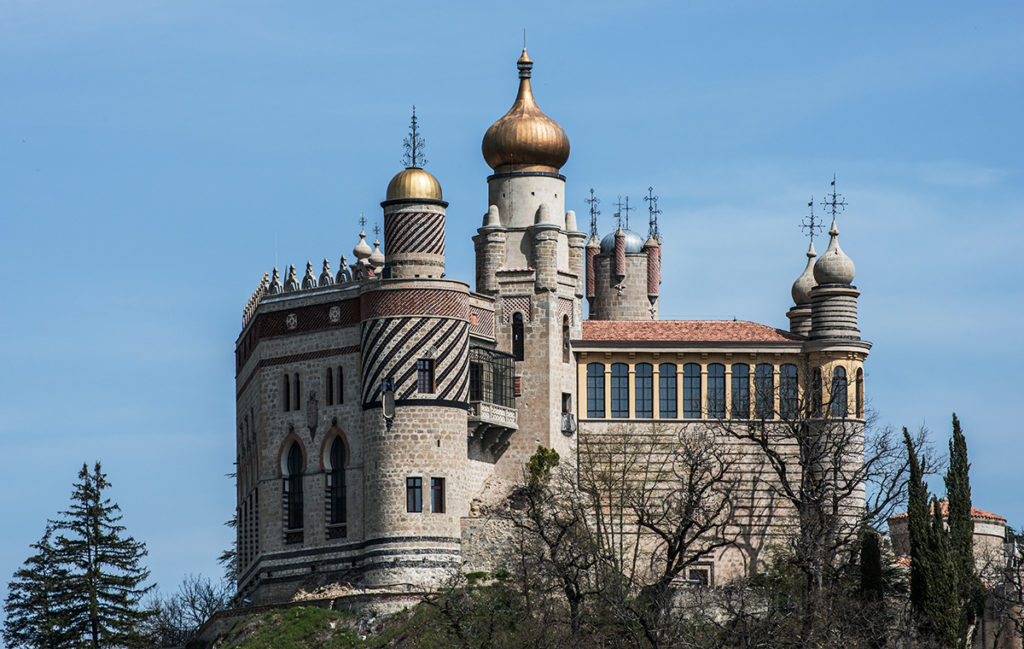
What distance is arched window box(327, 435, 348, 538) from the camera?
75.9 meters

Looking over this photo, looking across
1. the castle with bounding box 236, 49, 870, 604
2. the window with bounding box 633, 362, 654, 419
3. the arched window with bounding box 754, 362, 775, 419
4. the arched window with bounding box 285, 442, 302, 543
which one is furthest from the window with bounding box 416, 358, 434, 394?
the arched window with bounding box 754, 362, 775, 419

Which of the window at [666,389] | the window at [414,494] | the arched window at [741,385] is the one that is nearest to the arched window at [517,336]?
the window at [666,389]

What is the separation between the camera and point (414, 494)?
2928 inches

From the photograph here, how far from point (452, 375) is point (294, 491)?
6982mm

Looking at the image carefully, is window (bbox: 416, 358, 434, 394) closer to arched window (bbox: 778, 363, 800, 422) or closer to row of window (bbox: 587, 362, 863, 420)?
row of window (bbox: 587, 362, 863, 420)

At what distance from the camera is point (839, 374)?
8206 centimetres

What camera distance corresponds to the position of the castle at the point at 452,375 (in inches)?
2940

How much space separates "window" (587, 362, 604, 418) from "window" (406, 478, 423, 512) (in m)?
9.63

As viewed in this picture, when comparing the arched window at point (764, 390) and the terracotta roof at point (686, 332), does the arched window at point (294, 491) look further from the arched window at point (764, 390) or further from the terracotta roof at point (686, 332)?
the arched window at point (764, 390)

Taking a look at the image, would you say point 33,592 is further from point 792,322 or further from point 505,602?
point 792,322

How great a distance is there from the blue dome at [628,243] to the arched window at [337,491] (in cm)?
2283

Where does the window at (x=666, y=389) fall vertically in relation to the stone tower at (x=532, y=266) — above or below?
below

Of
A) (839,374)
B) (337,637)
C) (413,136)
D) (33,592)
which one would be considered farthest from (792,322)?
(33,592)

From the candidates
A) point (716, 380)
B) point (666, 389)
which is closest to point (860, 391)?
point (716, 380)
